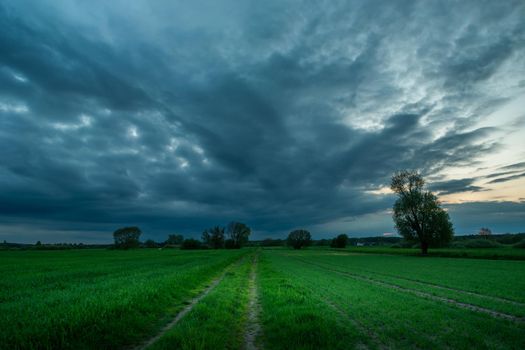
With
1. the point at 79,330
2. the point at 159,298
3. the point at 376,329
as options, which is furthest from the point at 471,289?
the point at 79,330

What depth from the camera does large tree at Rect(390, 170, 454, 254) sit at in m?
60.5

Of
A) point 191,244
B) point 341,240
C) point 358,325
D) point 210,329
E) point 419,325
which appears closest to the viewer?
point 210,329

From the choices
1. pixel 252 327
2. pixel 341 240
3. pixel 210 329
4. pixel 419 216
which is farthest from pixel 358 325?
pixel 341 240

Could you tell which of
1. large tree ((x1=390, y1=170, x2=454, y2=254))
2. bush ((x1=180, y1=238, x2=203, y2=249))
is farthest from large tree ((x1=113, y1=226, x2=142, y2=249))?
large tree ((x1=390, y1=170, x2=454, y2=254))

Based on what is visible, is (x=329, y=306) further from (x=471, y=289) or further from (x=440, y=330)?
(x=471, y=289)

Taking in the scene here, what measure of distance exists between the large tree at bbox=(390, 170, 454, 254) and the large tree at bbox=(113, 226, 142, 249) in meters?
185

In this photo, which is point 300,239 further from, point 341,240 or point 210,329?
point 210,329

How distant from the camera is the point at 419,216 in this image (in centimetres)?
6303

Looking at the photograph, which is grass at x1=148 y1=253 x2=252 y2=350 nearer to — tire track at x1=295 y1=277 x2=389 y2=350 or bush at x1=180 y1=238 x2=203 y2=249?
tire track at x1=295 y1=277 x2=389 y2=350

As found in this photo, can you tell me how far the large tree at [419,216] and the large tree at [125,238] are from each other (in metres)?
185

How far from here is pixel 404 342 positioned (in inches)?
313

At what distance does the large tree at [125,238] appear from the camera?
195 metres

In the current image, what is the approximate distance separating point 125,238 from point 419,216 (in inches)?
7615

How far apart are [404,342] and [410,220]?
210 feet
